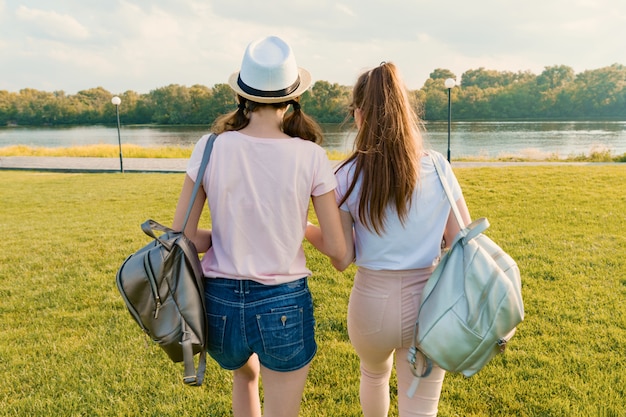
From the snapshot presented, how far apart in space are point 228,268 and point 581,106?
2999 inches

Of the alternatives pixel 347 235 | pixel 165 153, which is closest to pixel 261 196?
pixel 347 235

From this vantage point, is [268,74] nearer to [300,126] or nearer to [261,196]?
[300,126]

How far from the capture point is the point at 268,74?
1.49m

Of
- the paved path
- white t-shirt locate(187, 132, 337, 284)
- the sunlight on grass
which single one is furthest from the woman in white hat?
the sunlight on grass

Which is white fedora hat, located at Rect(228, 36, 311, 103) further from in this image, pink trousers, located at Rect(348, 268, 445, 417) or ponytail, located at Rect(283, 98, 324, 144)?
pink trousers, located at Rect(348, 268, 445, 417)

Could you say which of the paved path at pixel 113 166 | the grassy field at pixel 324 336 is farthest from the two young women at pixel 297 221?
the paved path at pixel 113 166

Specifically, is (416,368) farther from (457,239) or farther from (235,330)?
(235,330)

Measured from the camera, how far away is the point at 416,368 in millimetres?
1561

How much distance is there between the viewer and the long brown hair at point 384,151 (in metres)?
1.57

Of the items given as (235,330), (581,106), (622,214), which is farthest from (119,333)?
(581,106)

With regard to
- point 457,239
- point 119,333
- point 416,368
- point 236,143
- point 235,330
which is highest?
point 236,143

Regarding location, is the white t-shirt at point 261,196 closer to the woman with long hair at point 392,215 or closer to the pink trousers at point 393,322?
the woman with long hair at point 392,215

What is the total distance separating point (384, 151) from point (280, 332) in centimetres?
67

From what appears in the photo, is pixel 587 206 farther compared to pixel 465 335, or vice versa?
pixel 587 206
